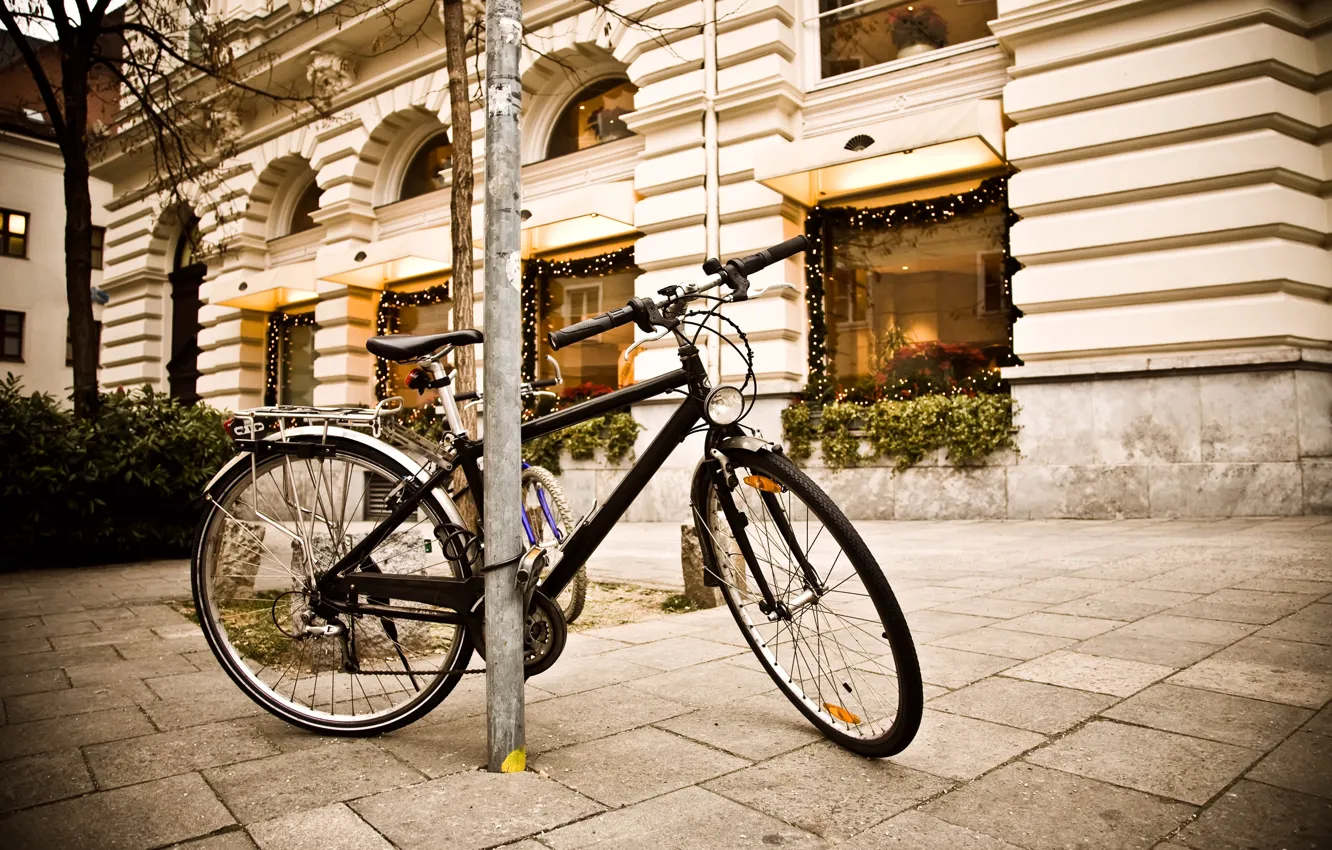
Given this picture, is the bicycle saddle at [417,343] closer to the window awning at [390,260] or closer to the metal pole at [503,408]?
the metal pole at [503,408]

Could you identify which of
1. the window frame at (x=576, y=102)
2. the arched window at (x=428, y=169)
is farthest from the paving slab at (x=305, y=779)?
the arched window at (x=428, y=169)

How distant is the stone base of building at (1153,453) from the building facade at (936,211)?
0.02m

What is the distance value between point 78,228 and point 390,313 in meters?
7.68

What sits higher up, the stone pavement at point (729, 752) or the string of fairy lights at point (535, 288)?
the string of fairy lights at point (535, 288)

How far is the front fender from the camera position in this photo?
8.57 feet

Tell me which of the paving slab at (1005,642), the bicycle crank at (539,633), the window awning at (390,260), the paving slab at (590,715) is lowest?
the paving slab at (590,715)

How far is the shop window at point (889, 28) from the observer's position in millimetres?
10023

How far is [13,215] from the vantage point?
96.0 ft

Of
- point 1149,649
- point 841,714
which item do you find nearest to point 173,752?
point 841,714

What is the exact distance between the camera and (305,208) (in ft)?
57.8

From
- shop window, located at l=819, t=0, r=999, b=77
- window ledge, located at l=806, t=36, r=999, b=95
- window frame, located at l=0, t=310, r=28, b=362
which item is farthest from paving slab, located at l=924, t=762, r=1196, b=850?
window frame, located at l=0, t=310, r=28, b=362

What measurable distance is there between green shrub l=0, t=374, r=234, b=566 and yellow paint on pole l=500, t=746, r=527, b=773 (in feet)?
18.2

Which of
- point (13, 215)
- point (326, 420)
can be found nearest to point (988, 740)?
point (326, 420)

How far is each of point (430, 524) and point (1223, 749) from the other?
2327 millimetres
